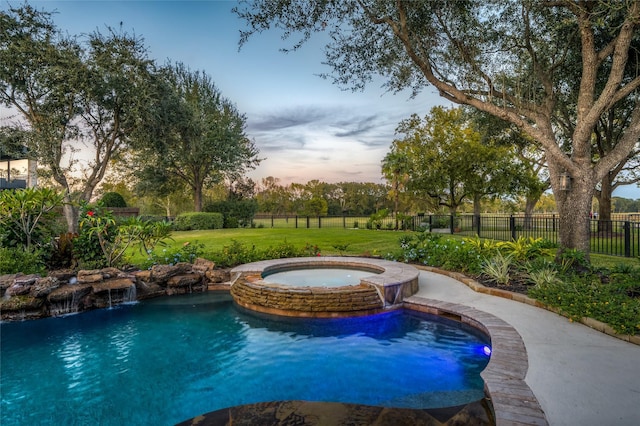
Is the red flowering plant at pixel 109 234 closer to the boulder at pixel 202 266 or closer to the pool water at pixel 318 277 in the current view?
the boulder at pixel 202 266

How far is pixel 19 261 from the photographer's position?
6.41 meters

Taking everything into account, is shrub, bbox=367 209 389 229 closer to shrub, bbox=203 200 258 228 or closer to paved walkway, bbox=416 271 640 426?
shrub, bbox=203 200 258 228

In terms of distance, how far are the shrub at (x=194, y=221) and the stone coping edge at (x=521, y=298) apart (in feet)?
48.6

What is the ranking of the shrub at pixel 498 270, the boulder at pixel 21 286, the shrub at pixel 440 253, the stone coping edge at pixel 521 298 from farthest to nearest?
the shrub at pixel 440 253
the shrub at pixel 498 270
the boulder at pixel 21 286
the stone coping edge at pixel 521 298

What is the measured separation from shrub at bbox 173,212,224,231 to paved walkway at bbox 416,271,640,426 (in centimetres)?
1750

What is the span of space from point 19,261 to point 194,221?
510 inches

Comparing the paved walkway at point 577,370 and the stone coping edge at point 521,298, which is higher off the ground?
the stone coping edge at point 521,298

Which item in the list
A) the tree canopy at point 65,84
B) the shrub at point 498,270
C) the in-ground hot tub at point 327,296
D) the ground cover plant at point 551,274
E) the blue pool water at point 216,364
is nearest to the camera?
the blue pool water at point 216,364

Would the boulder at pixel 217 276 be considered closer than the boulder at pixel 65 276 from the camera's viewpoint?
No

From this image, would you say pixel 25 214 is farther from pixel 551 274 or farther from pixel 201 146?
pixel 201 146

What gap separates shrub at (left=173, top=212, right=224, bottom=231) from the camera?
19.1 m

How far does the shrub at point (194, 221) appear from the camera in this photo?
19.1m

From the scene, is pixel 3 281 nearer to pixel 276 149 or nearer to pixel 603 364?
pixel 603 364

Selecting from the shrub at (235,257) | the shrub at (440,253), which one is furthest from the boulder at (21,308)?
the shrub at (440,253)
